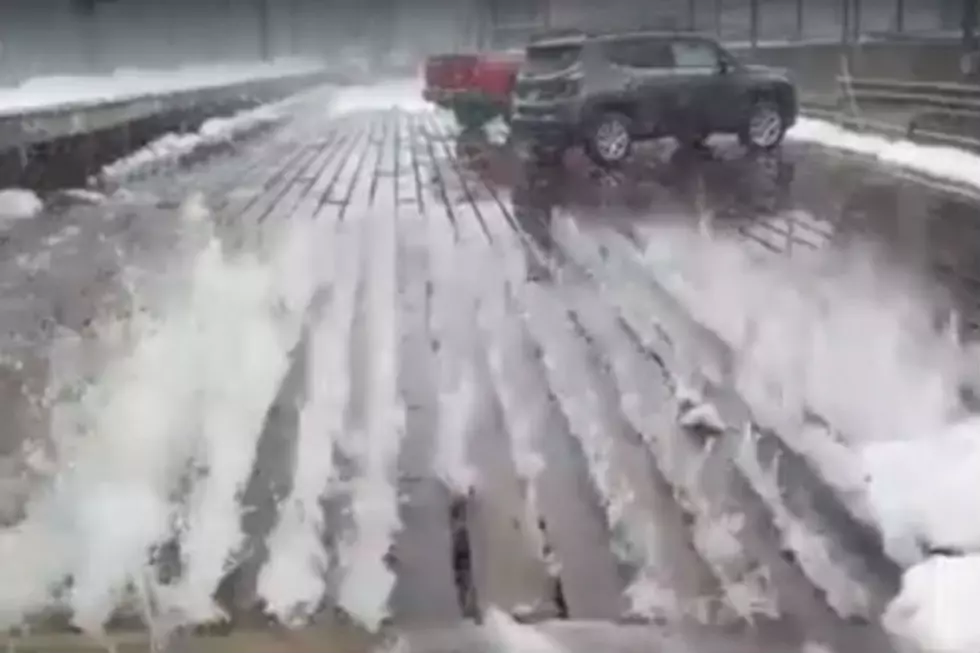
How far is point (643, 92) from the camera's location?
77.2 inches

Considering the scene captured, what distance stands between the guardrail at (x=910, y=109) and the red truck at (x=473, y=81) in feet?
1.31

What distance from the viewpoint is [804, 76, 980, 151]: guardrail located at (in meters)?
1.91

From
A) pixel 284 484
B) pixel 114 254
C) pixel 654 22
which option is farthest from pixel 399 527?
pixel 654 22

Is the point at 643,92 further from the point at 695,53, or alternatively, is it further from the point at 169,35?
the point at 169,35

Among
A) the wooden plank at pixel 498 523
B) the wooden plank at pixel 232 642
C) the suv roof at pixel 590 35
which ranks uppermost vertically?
the suv roof at pixel 590 35

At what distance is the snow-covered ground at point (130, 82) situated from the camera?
1.98 m

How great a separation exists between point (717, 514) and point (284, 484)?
53cm

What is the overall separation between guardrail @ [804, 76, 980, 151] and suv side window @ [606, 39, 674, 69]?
197 millimetres

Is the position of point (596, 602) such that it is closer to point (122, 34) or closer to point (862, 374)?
point (862, 374)

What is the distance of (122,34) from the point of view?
199 centimetres

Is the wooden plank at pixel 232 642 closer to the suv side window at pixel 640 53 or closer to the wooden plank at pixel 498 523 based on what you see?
the wooden plank at pixel 498 523

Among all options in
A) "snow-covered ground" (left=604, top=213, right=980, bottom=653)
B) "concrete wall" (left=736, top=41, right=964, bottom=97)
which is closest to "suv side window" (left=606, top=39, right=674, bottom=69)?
"concrete wall" (left=736, top=41, right=964, bottom=97)

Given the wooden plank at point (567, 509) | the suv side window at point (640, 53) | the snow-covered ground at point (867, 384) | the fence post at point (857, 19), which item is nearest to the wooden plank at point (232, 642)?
the wooden plank at point (567, 509)

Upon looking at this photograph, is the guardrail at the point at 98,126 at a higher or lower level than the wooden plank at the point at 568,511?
higher
